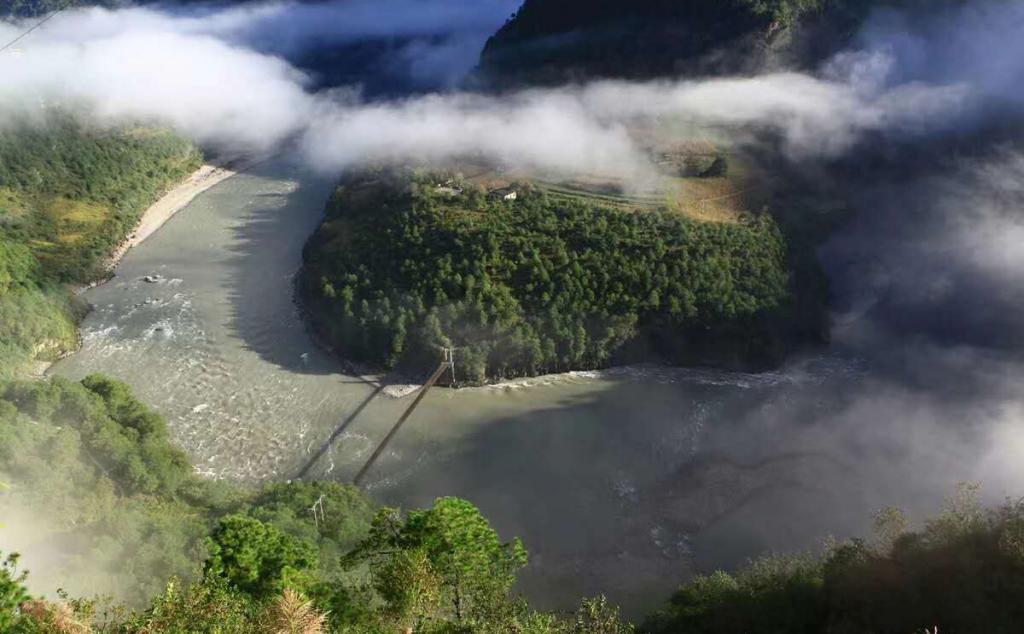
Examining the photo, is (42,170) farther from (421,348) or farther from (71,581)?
(71,581)

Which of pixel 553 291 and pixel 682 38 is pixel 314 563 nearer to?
pixel 553 291

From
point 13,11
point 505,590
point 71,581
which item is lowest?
point 71,581

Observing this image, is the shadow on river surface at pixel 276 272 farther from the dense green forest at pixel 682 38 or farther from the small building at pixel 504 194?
the dense green forest at pixel 682 38

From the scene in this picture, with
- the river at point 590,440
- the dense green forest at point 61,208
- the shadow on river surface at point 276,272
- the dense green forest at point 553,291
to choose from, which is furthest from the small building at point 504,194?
the dense green forest at point 61,208

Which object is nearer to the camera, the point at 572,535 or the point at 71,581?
the point at 71,581

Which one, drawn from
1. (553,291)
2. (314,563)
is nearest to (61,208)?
(553,291)

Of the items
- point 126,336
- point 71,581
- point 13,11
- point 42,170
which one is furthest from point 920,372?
point 13,11

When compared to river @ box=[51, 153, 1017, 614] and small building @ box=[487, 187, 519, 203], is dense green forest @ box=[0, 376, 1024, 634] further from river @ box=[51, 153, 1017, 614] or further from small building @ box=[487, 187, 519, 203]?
small building @ box=[487, 187, 519, 203]
